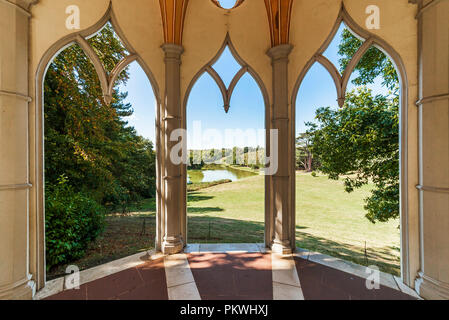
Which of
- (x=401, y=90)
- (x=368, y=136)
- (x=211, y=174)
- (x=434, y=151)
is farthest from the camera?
(x=211, y=174)

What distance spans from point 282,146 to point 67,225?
3712mm

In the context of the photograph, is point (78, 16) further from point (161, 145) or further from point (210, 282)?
point (210, 282)

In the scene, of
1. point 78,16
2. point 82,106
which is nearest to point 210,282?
point 78,16

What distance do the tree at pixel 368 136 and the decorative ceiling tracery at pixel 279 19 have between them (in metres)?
2.36

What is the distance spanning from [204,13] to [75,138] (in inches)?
160

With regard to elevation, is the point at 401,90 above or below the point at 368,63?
below

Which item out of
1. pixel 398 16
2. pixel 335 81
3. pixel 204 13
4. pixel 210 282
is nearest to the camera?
pixel 210 282

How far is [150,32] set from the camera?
118 inches

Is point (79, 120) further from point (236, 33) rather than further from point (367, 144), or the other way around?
point (367, 144)

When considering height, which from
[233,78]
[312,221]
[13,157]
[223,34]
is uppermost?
[223,34]

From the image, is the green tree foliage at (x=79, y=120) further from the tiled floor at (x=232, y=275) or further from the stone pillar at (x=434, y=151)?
the stone pillar at (x=434, y=151)

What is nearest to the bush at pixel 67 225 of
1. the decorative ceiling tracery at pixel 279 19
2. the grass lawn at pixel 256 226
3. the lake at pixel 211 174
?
the grass lawn at pixel 256 226

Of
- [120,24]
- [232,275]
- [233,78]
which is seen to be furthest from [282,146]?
[120,24]

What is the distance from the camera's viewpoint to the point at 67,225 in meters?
3.05
